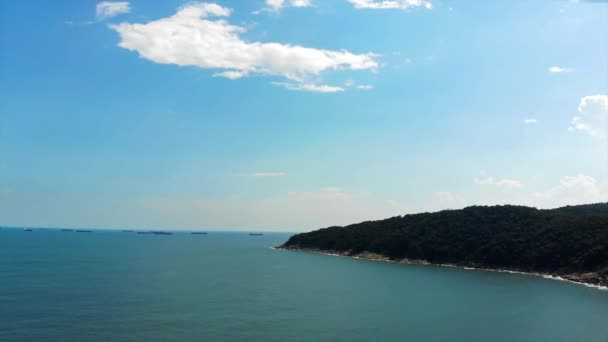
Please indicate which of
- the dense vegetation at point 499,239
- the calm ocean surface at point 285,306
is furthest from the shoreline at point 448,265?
the calm ocean surface at point 285,306

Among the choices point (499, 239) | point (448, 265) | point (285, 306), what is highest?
point (499, 239)

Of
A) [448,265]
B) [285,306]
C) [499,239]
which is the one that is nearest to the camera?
[285,306]

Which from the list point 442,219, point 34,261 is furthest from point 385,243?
point 34,261

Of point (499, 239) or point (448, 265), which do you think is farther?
point (499, 239)

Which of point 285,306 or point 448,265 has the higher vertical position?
point 448,265

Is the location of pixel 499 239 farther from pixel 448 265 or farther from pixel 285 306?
pixel 285 306

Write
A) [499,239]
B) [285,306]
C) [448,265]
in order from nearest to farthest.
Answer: [285,306] → [448,265] → [499,239]

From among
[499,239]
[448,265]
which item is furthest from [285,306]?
[499,239]
